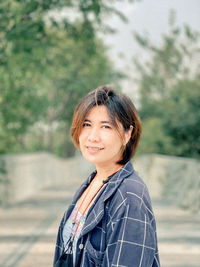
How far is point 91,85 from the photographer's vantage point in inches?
1242

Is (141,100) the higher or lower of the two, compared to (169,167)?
higher

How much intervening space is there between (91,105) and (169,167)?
14.1m

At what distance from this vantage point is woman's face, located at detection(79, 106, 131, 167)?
6.66ft

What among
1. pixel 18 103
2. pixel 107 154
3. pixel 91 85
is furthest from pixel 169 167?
pixel 91 85

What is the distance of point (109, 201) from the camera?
6.17ft

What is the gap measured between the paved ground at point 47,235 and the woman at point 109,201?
4103 millimetres

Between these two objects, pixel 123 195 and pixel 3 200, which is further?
pixel 3 200

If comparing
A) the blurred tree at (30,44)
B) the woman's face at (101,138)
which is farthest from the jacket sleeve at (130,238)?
the blurred tree at (30,44)

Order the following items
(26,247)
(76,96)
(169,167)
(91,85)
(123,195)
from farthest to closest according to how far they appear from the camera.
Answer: (76,96) < (91,85) < (169,167) < (26,247) < (123,195)

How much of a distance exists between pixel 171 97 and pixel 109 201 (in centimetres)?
1450

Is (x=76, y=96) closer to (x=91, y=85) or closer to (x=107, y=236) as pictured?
(x=91, y=85)

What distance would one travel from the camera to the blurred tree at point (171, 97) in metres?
13.2

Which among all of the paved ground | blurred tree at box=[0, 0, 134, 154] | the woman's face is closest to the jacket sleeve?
the woman's face

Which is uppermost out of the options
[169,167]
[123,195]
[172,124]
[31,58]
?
[31,58]
